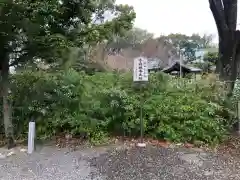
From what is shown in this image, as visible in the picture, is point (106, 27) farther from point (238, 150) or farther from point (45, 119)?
point (238, 150)

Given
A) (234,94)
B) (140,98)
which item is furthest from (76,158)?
(234,94)

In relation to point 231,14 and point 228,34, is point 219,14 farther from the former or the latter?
point 228,34

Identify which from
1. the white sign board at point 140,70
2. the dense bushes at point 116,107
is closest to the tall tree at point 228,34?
the dense bushes at point 116,107

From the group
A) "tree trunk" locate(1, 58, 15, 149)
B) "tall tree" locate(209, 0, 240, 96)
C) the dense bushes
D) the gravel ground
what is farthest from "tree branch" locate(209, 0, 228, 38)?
"tree trunk" locate(1, 58, 15, 149)

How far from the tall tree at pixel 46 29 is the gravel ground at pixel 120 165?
113cm

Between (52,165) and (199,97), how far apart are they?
331cm

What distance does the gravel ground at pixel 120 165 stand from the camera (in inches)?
173

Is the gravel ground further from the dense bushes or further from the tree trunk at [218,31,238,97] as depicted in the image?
the tree trunk at [218,31,238,97]

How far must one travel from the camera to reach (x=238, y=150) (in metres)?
5.78

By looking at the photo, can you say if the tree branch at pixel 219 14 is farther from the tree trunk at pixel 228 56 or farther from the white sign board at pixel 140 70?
the white sign board at pixel 140 70

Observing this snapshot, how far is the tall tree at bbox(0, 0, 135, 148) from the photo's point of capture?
198 inches

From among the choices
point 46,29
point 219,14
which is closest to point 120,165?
point 46,29

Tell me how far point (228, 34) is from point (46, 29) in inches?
181

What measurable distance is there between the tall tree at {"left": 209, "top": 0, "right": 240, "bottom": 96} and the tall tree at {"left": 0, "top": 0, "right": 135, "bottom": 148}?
276 centimetres
